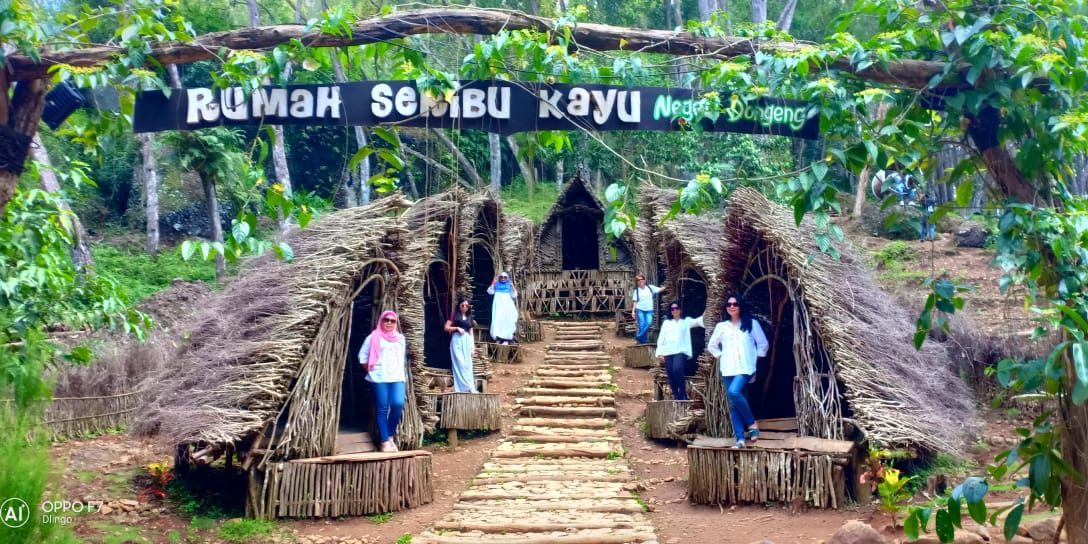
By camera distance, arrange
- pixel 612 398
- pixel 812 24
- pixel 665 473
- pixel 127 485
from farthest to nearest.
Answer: pixel 812 24 → pixel 612 398 → pixel 665 473 → pixel 127 485

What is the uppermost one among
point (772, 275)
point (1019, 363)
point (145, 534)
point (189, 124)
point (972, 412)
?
point (189, 124)

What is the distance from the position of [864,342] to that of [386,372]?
15.6ft

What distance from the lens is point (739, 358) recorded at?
8.19 m

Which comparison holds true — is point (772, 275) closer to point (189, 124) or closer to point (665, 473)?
point (665, 473)

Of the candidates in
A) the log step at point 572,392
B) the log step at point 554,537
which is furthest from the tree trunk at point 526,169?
the log step at point 554,537

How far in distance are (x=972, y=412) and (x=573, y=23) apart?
22.5 feet

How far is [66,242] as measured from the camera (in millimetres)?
6172

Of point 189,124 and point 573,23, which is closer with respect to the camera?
point 573,23

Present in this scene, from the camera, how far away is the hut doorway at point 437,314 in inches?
543

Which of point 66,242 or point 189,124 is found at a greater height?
point 189,124

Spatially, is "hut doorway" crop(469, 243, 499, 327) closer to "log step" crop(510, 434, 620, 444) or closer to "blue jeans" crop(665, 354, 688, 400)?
"log step" crop(510, 434, 620, 444)

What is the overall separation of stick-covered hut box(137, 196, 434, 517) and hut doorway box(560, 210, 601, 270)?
15.9 metres

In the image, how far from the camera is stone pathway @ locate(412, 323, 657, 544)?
6750 mm

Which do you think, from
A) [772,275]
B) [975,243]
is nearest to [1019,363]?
[772,275]
